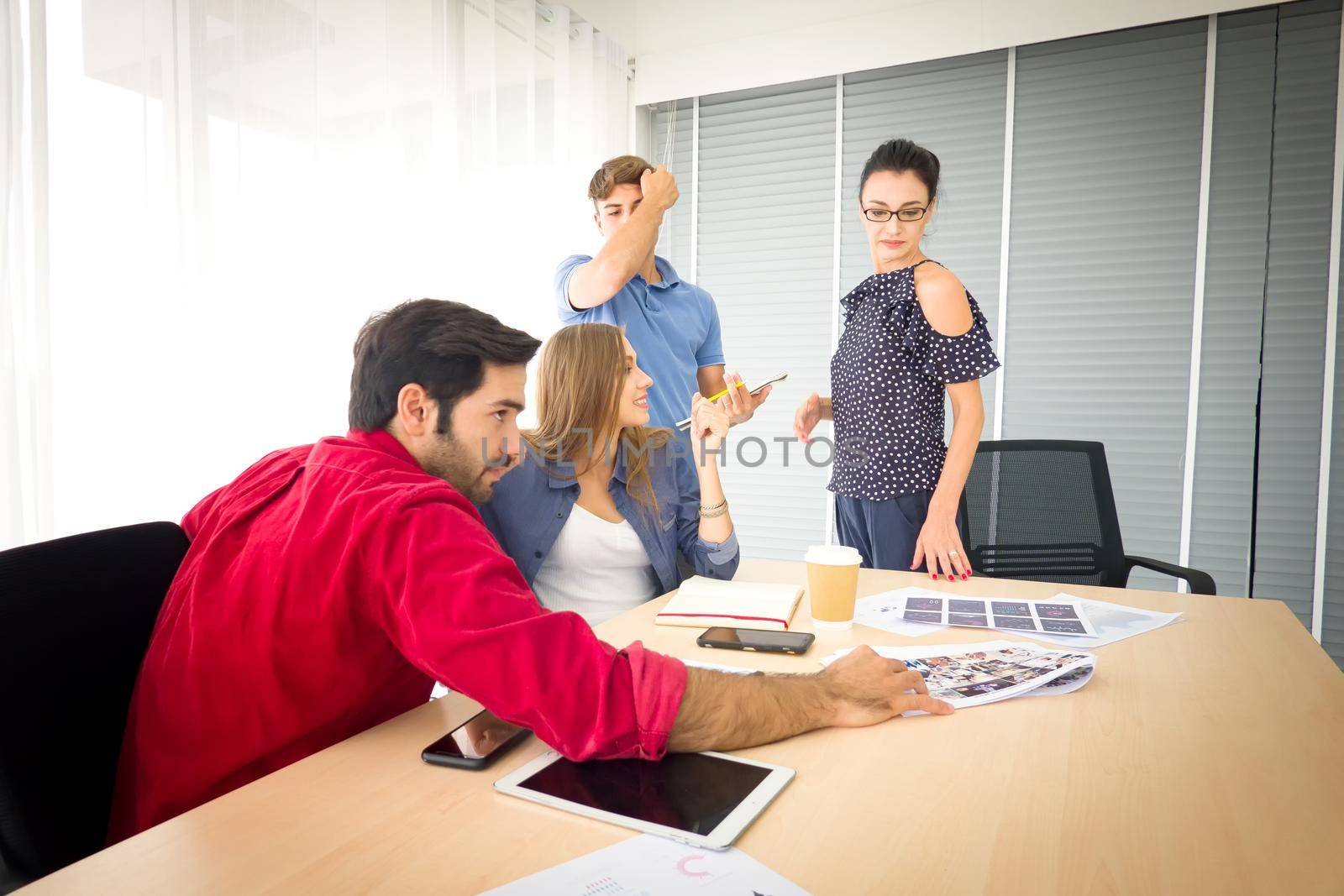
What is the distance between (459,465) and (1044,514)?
5.24 ft

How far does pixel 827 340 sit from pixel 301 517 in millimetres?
3107

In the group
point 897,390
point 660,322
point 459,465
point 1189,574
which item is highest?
point 660,322

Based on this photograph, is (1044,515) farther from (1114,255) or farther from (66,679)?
(66,679)

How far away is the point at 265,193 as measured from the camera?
2064 millimetres

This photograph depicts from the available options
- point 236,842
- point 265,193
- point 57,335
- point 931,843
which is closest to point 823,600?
point 931,843

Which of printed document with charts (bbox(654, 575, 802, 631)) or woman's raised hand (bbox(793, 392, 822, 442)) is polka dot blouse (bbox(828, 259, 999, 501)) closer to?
woman's raised hand (bbox(793, 392, 822, 442))

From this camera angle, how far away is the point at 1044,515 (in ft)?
6.97

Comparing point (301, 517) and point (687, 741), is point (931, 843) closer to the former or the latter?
point (687, 741)

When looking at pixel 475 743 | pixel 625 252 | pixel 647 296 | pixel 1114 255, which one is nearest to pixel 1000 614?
pixel 475 743

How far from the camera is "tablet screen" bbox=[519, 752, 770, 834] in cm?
75

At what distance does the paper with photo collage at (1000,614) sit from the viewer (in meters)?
1.32

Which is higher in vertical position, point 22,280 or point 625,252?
point 625,252

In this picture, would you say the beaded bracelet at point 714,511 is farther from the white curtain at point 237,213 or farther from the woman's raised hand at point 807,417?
the white curtain at point 237,213

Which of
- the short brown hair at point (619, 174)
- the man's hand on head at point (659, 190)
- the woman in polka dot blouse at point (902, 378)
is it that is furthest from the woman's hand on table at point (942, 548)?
the short brown hair at point (619, 174)
